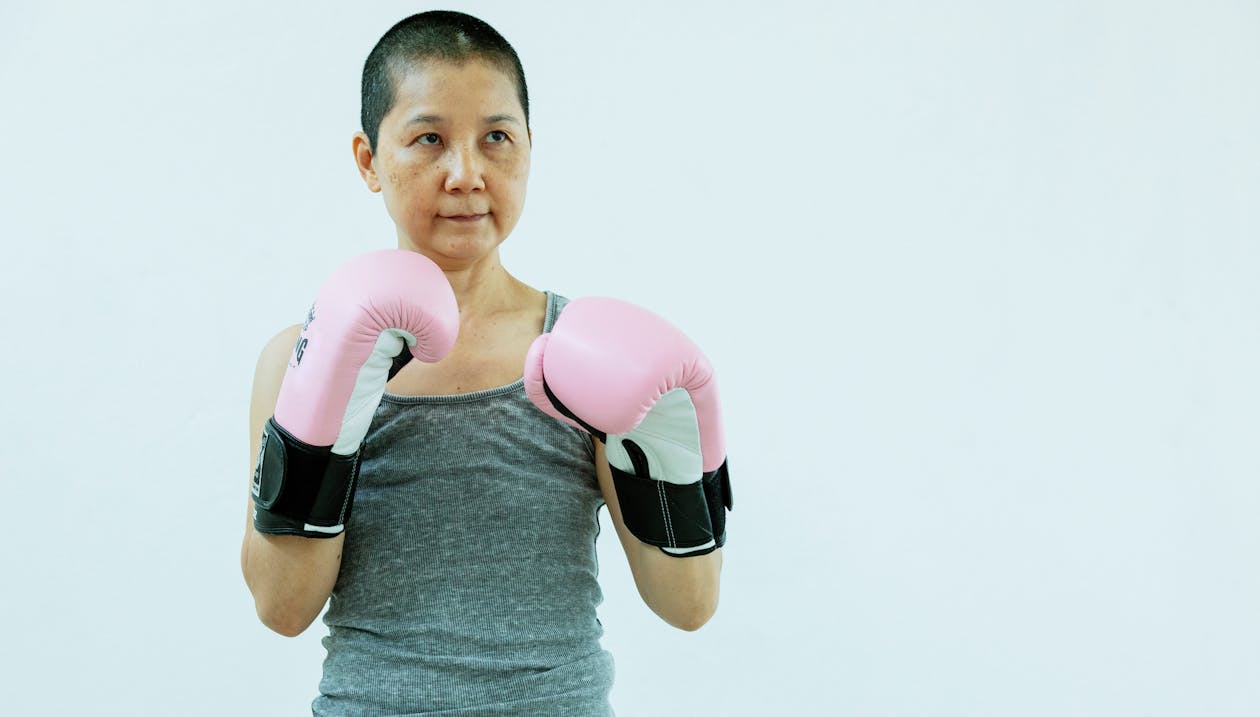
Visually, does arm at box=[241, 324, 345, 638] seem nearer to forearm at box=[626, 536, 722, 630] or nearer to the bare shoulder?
the bare shoulder

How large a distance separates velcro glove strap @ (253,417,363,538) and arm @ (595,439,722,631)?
10.9 inches

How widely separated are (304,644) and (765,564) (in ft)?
2.43

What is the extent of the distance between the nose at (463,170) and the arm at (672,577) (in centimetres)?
31

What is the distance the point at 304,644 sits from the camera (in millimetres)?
1877

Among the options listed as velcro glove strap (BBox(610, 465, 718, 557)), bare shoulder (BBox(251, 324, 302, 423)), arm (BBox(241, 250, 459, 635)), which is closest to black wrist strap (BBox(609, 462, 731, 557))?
velcro glove strap (BBox(610, 465, 718, 557))

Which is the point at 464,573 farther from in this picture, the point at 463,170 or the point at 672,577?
the point at 463,170

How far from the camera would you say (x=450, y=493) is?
1222 millimetres

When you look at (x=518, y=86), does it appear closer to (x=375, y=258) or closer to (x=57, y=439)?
(x=375, y=258)

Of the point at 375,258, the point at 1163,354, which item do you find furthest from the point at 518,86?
the point at 1163,354

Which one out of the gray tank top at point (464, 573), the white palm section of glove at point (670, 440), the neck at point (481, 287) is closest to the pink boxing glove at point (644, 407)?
the white palm section of glove at point (670, 440)

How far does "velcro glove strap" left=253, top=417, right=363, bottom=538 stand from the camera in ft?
3.59

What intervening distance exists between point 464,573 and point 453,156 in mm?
410

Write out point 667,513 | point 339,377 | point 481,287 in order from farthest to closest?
point 481,287 < point 667,513 < point 339,377

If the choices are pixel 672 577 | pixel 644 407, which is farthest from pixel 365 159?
pixel 672 577
